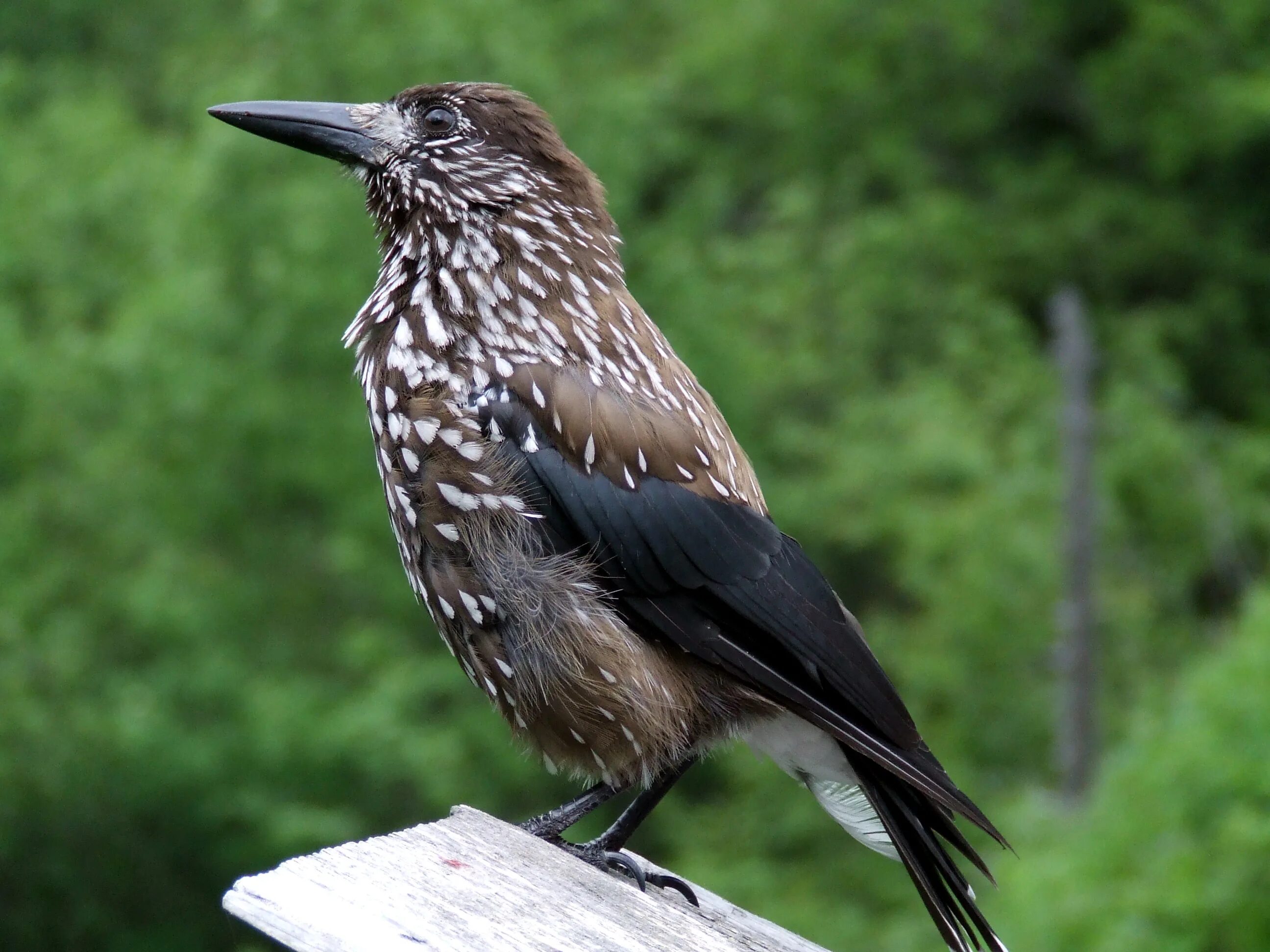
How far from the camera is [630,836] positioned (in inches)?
131

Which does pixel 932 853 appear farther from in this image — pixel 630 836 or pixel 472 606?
pixel 472 606

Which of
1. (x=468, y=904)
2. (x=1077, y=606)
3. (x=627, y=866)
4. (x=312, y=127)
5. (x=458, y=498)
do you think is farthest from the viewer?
(x=1077, y=606)

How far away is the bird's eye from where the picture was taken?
3.82 metres

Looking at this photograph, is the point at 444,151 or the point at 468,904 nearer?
the point at 468,904

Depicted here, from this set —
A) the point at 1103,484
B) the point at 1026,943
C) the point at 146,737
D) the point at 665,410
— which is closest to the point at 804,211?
the point at 1103,484

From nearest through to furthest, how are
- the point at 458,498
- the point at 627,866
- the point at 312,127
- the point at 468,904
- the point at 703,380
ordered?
the point at 468,904, the point at 627,866, the point at 458,498, the point at 312,127, the point at 703,380

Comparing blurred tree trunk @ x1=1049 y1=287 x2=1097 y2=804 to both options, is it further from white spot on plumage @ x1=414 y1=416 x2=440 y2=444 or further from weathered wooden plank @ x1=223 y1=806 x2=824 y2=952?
weathered wooden plank @ x1=223 y1=806 x2=824 y2=952

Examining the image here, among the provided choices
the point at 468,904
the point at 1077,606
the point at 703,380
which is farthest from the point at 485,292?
the point at 1077,606

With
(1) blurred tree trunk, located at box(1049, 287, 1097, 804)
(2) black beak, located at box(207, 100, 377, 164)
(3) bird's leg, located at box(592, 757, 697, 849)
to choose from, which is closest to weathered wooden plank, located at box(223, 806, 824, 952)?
(3) bird's leg, located at box(592, 757, 697, 849)

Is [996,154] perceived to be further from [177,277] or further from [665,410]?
[665,410]

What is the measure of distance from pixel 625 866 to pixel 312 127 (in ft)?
6.16

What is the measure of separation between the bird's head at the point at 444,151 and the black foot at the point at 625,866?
1.45 meters

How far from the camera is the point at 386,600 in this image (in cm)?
1087

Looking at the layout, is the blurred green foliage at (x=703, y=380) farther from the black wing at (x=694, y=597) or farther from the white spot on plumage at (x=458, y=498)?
the white spot on plumage at (x=458, y=498)
